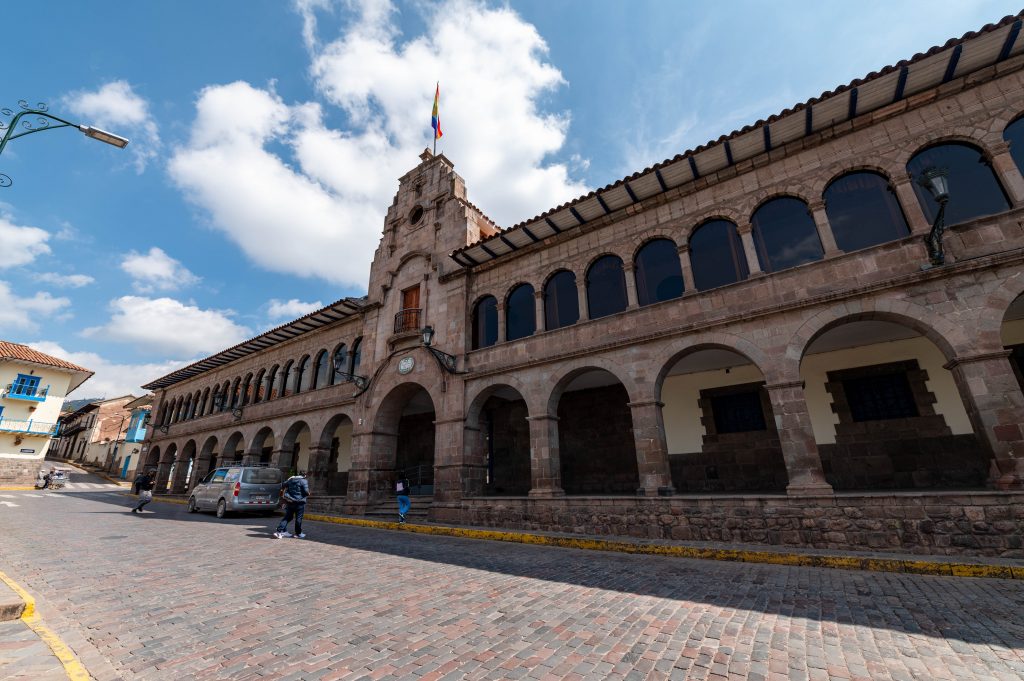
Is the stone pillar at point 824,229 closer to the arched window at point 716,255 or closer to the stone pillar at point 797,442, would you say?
the arched window at point 716,255

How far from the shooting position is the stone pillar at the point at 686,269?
10.5 meters

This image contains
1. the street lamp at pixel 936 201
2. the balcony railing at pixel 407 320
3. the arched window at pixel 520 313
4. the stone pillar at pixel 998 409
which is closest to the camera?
the street lamp at pixel 936 201

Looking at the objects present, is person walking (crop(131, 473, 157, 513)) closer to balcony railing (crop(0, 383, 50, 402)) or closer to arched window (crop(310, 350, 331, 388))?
arched window (crop(310, 350, 331, 388))

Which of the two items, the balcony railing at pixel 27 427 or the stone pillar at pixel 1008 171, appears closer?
the stone pillar at pixel 1008 171

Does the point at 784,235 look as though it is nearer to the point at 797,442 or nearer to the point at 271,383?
the point at 797,442

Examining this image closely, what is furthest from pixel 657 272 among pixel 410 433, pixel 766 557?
pixel 410 433

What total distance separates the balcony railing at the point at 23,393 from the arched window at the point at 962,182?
157 feet

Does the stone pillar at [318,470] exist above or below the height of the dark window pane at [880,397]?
below

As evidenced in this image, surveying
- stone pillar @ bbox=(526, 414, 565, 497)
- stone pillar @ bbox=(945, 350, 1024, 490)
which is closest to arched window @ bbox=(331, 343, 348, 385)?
stone pillar @ bbox=(526, 414, 565, 497)

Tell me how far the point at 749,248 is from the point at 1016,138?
4913 millimetres

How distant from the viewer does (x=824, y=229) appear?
30.4 feet

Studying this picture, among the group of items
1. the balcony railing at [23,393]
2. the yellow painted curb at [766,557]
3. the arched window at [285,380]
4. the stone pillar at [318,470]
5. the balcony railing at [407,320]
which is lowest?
the yellow painted curb at [766,557]

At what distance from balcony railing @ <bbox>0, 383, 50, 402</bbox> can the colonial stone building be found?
29117 millimetres

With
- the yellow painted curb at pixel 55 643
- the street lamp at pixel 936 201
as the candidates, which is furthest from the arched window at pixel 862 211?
the yellow painted curb at pixel 55 643
